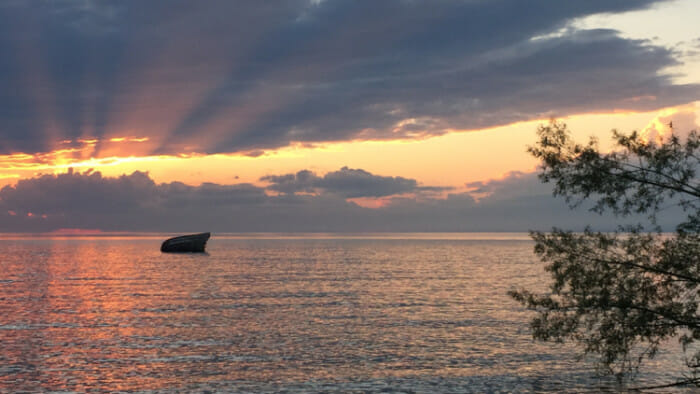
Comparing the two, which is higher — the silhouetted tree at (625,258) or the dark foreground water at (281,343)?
the silhouetted tree at (625,258)

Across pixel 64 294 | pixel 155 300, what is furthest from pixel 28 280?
pixel 155 300

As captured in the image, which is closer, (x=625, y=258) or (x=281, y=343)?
(x=625, y=258)

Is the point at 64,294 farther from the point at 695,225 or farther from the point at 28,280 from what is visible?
the point at 695,225

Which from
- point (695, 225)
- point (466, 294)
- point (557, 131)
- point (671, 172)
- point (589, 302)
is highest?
point (557, 131)

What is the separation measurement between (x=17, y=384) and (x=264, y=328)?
20.4 m

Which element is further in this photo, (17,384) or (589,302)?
(17,384)

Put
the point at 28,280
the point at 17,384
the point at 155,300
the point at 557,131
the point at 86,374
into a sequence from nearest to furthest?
the point at 557,131 → the point at 17,384 → the point at 86,374 → the point at 155,300 → the point at 28,280

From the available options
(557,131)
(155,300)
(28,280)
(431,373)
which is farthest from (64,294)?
(557,131)

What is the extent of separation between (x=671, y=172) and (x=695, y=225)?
2.37m

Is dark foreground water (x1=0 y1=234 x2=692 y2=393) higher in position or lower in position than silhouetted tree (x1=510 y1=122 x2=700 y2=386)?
lower

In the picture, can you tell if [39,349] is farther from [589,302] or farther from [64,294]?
[64,294]

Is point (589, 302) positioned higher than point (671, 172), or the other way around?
point (671, 172)

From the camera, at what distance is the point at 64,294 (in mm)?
74312

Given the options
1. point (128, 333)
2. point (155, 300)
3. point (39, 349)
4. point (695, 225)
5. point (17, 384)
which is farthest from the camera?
point (155, 300)
